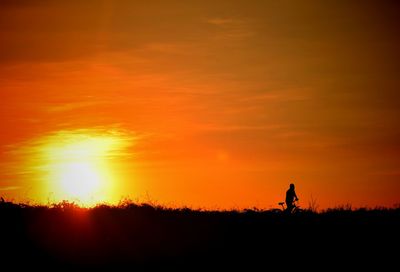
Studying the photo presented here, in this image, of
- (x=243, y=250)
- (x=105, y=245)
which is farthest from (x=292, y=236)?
(x=105, y=245)

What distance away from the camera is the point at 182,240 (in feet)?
99.4

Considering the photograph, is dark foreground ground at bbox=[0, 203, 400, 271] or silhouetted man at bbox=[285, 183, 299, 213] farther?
silhouetted man at bbox=[285, 183, 299, 213]

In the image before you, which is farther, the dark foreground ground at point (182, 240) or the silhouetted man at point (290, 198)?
the silhouetted man at point (290, 198)

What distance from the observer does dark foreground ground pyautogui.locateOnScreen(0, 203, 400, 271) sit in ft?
91.5

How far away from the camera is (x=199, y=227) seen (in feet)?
104

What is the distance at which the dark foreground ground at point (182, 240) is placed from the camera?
27.9m

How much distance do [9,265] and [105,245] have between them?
436cm

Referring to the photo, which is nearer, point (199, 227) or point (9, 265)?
point (9, 265)

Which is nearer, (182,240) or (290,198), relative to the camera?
(182,240)

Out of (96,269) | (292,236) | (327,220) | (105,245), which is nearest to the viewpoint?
(96,269)

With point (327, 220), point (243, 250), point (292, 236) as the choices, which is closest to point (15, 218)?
point (243, 250)

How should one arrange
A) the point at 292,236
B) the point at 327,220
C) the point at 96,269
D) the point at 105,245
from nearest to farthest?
1. the point at 96,269
2. the point at 105,245
3. the point at 292,236
4. the point at 327,220

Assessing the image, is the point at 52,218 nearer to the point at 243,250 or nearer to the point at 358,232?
the point at 243,250

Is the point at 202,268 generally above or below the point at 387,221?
below
